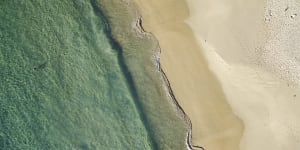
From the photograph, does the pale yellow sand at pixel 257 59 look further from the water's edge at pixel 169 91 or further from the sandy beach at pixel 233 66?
the water's edge at pixel 169 91

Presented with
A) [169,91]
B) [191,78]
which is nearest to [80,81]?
[169,91]

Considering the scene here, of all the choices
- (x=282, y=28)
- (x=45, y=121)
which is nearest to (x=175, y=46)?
(x=282, y=28)

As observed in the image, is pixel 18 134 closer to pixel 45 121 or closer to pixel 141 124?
pixel 45 121

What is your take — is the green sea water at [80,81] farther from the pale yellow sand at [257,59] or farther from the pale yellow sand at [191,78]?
the pale yellow sand at [257,59]

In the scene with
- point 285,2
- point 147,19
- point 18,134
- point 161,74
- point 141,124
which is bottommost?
point 18,134

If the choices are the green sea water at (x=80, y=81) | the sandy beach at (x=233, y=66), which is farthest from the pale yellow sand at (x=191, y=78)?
the green sea water at (x=80, y=81)

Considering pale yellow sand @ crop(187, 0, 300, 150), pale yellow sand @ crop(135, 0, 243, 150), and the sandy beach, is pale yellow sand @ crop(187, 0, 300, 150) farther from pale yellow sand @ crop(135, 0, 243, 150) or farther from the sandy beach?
pale yellow sand @ crop(135, 0, 243, 150)

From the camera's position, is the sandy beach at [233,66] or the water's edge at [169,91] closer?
the sandy beach at [233,66]
